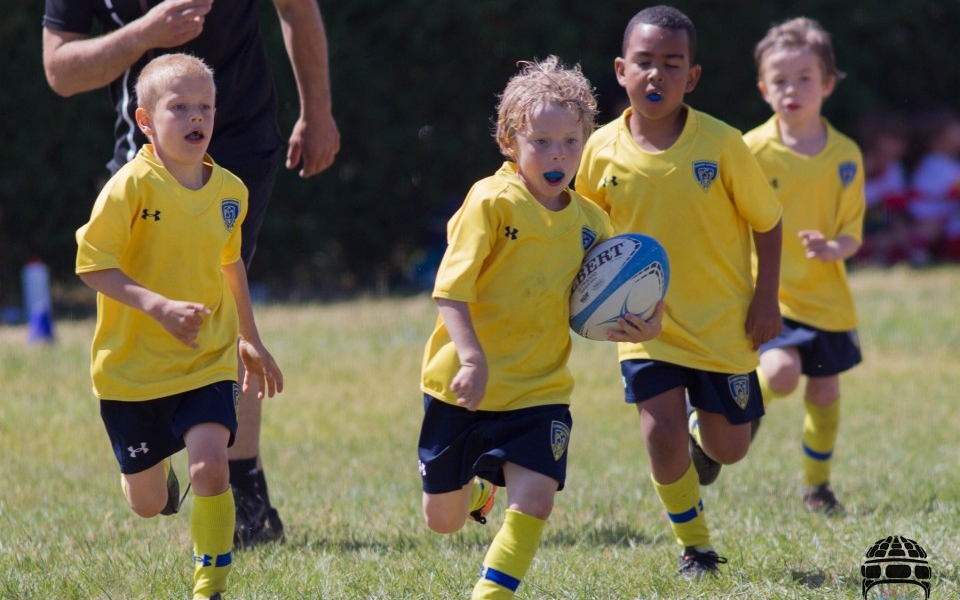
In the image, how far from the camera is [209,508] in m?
4.24

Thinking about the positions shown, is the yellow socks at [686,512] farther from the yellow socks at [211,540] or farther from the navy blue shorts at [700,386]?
the yellow socks at [211,540]

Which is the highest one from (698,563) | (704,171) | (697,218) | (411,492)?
(704,171)

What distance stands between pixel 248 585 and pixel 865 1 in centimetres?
1096

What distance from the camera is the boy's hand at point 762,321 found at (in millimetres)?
4879

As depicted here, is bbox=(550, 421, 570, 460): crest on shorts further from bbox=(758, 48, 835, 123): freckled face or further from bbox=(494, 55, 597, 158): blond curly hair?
bbox=(758, 48, 835, 123): freckled face

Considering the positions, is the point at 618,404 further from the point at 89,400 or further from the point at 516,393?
the point at 516,393

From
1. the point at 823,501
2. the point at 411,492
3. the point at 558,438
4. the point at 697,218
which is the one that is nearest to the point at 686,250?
the point at 697,218

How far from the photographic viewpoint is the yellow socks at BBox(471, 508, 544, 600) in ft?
13.1

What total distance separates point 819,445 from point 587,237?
7.71ft

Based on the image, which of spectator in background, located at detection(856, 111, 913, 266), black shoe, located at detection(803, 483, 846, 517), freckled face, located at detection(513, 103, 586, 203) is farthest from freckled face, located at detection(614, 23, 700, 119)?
spectator in background, located at detection(856, 111, 913, 266)

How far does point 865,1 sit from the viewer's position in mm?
13750

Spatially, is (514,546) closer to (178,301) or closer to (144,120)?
(178,301)

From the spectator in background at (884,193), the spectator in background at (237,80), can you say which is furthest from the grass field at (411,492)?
the spectator in background at (884,193)

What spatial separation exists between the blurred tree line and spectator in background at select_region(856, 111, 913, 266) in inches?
13.0
